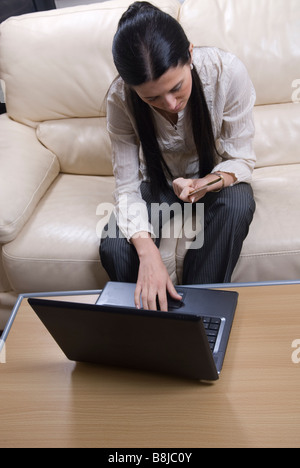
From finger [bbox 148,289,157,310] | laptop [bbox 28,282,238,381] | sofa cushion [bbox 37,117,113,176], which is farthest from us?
sofa cushion [bbox 37,117,113,176]

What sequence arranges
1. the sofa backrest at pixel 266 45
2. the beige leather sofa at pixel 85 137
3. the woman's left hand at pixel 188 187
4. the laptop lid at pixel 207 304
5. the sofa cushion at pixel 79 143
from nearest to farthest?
the laptop lid at pixel 207 304 → the woman's left hand at pixel 188 187 → the beige leather sofa at pixel 85 137 → the sofa backrest at pixel 266 45 → the sofa cushion at pixel 79 143

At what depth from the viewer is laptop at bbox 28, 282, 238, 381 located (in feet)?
2.76

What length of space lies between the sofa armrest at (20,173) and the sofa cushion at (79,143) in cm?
4

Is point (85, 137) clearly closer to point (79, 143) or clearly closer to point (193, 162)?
point (79, 143)

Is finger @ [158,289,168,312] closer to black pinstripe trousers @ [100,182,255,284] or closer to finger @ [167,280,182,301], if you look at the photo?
finger @ [167,280,182,301]

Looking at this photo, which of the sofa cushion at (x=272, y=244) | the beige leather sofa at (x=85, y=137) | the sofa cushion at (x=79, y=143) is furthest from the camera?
the sofa cushion at (x=79, y=143)

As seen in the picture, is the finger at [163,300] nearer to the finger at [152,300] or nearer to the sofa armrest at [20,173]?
the finger at [152,300]

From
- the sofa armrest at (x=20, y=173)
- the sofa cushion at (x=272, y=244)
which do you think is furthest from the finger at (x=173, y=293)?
the sofa armrest at (x=20, y=173)

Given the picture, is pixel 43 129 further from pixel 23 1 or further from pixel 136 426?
pixel 136 426

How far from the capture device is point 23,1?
244 centimetres

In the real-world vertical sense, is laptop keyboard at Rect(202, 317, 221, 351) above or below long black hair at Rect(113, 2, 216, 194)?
below

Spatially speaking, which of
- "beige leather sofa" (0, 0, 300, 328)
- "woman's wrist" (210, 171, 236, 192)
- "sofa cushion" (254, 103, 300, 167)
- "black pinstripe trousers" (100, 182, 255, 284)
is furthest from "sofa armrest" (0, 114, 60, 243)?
"sofa cushion" (254, 103, 300, 167)

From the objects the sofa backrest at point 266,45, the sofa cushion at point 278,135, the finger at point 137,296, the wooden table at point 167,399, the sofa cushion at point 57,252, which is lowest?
the sofa cushion at point 57,252

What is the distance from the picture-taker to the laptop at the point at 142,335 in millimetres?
841
